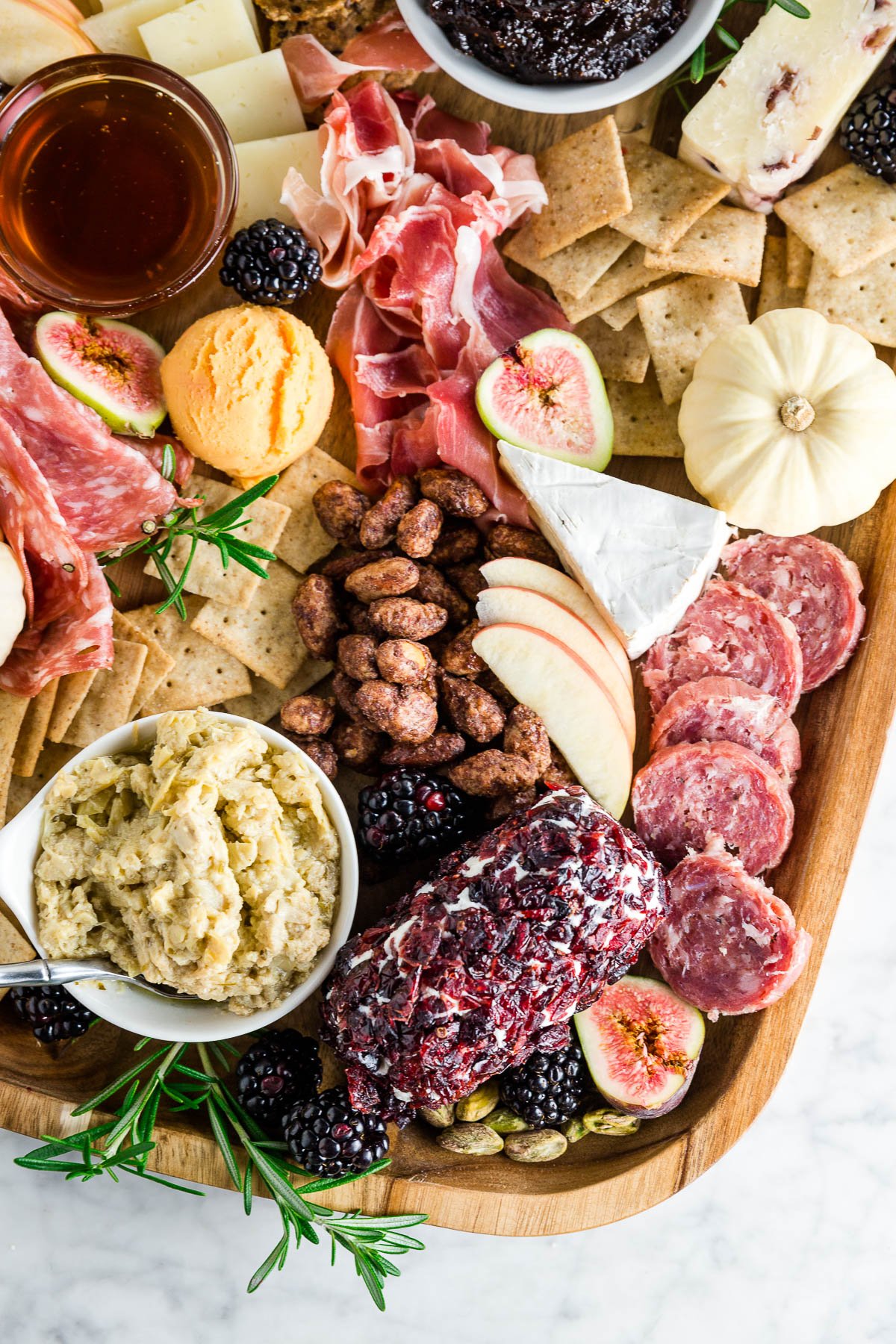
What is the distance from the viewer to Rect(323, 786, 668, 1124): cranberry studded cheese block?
5.75 feet

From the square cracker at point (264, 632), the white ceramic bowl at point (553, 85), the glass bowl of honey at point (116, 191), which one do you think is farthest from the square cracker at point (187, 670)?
the white ceramic bowl at point (553, 85)

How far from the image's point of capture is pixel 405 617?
6.66ft

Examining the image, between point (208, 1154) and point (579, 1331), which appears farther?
point (579, 1331)

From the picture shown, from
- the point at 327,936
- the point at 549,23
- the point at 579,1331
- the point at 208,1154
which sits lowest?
the point at 579,1331

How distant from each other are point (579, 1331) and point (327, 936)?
1230 millimetres

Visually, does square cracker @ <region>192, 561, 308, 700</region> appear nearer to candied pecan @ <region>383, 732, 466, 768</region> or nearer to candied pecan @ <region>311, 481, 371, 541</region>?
candied pecan @ <region>311, 481, 371, 541</region>

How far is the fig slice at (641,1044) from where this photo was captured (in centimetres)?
202

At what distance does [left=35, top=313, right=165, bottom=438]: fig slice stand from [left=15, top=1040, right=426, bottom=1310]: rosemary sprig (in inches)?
48.8

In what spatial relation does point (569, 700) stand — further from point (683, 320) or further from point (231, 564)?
point (683, 320)

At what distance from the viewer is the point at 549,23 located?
196cm

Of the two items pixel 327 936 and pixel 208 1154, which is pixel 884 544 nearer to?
pixel 327 936

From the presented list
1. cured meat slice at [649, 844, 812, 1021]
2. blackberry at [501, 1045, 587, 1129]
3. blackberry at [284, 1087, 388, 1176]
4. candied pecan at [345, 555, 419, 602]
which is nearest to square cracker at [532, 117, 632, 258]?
candied pecan at [345, 555, 419, 602]

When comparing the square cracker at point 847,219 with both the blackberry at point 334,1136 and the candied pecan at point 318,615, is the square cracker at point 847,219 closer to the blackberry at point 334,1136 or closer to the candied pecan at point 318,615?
the candied pecan at point 318,615

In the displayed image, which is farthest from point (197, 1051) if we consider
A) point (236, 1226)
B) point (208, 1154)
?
point (236, 1226)
